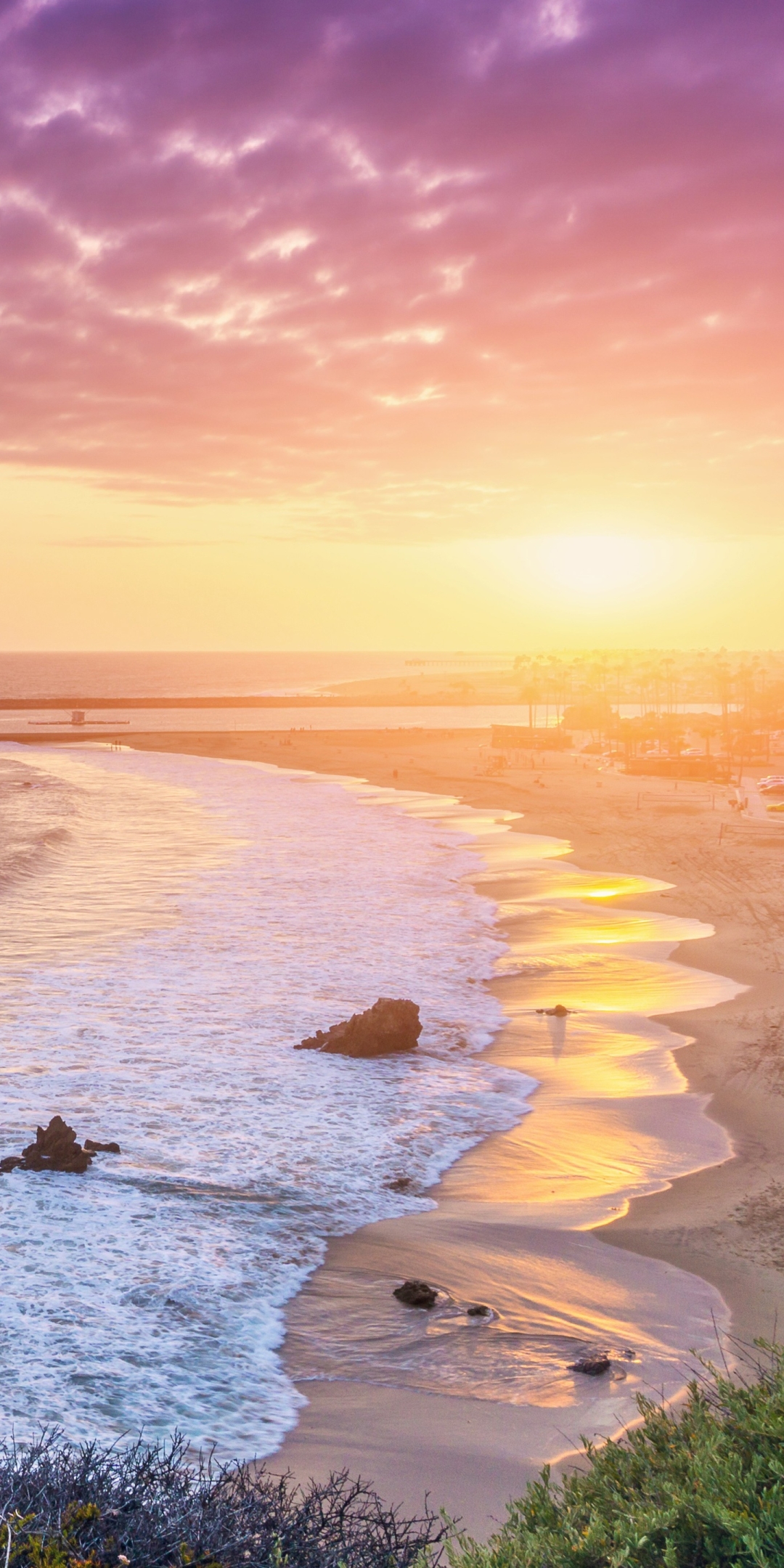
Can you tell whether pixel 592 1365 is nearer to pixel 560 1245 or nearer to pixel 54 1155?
pixel 560 1245

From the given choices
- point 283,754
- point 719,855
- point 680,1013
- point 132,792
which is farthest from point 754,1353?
point 283,754

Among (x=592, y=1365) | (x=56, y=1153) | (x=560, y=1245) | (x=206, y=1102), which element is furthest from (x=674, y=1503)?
(x=206, y=1102)

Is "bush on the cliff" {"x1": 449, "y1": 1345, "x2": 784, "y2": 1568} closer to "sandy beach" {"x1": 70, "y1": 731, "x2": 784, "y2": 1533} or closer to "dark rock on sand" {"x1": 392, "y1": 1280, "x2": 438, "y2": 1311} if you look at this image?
"sandy beach" {"x1": 70, "y1": 731, "x2": 784, "y2": 1533}

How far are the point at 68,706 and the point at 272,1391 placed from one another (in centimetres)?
15264

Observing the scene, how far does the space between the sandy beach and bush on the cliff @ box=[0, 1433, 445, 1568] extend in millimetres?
1447

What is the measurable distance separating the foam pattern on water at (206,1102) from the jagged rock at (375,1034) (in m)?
0.36

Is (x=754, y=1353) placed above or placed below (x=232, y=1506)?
below

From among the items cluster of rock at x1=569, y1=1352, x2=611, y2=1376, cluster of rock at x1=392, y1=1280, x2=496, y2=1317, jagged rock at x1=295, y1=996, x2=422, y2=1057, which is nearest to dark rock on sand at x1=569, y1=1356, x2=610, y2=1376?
cluster of rock at x1=569, y1=1352, x2=611, y2=1376

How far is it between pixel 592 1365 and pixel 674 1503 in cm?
393

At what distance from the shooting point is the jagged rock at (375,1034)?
1816 centimetres

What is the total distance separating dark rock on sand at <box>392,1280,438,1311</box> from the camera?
10133 mm

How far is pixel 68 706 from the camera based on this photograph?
152875mm

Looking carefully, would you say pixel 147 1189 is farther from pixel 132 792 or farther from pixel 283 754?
pixel 283 754

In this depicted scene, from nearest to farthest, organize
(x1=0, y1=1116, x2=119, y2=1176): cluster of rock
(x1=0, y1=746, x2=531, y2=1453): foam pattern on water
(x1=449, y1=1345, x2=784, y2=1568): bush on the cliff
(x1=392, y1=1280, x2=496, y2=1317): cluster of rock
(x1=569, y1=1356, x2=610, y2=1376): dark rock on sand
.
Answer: (x1=449, y1=1345, x2=784, y2=1568): bush on the cliff, (x1=569, y1=1356, x2=610, y2=1376): dark rock on sand, (x1=0, y1=746, x2=531, y2=1453): foam pattern on water, (x1=392, y1=1280, x2=496, y2=1317): cluster of rock, (x1=0, y1=1116, x2=119, y2=1176): cluster of rock
